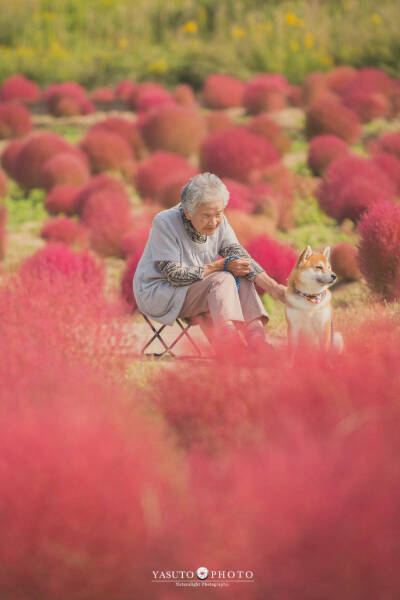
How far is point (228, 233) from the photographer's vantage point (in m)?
4.03

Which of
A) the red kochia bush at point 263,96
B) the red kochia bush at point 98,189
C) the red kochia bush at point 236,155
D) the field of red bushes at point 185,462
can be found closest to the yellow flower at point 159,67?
the red kochia bush at point 263,96

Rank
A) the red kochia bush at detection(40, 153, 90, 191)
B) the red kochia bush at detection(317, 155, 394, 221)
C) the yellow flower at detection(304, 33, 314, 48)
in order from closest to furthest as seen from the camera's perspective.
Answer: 1. the red kochia bush at detection(317, 155, 394, 221)
2. the red kochia bush at detection(40, 153, 90, 191)
3. the yellow flower at detection(304, 33, 314, 48)

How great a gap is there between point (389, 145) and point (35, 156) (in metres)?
4.39

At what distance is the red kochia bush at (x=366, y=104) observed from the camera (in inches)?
494

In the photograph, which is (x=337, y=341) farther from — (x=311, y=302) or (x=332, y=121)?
(x=332, y=121)

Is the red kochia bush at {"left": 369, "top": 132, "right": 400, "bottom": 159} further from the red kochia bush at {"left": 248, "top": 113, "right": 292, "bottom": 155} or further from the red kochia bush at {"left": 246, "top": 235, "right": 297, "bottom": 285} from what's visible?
the red kochia bush at {"left": 246, "top": 235, "right": 297, "bottom": 285}

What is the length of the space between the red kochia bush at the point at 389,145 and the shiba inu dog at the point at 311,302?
272 inches

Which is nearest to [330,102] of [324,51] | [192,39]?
[324,51]

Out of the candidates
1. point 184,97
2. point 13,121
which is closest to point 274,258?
point 13,121

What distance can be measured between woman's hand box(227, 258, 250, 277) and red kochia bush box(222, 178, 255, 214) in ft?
13.9

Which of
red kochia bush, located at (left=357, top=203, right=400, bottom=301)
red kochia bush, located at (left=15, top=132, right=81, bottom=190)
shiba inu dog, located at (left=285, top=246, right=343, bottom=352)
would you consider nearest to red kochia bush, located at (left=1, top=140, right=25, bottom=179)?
red kochia bush, located at (left=15, top=132, right=81, bottom=190)

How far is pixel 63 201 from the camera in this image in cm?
966

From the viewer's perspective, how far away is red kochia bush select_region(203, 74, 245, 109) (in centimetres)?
1473

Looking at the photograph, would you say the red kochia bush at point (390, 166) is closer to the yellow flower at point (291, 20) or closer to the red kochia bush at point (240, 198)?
the red kochia bush at point (240, 198)
